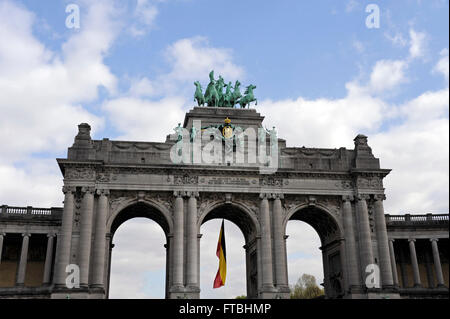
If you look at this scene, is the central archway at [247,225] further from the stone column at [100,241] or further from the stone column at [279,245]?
the stone column at [100,241]

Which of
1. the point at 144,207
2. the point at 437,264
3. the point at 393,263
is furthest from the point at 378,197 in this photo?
the point at 144,207

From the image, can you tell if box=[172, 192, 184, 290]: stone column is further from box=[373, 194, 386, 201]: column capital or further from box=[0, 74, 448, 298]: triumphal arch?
box=[373, 194, 386, 201]: column capital

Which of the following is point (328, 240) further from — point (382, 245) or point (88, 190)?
point (88, 190)

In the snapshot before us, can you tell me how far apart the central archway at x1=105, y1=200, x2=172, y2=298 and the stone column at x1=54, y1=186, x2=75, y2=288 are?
3842 mm

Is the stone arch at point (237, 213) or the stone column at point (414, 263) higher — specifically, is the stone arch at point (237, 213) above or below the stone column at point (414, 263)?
above

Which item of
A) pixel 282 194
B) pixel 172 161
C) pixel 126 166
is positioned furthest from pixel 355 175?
pixel 126 166

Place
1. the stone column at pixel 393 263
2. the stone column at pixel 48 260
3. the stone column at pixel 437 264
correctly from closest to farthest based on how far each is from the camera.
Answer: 1. the stone column at pixel 48 260
2. the stone column at pixel 393 263
3. the stone column at pixel 437 264

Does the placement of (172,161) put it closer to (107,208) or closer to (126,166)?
(126,166)

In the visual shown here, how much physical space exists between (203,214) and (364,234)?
16779mm

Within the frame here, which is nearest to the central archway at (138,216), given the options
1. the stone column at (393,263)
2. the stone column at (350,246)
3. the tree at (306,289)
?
the stone column at (350,246)

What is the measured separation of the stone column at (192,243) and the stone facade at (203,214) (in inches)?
3.9

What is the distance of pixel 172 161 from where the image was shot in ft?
173

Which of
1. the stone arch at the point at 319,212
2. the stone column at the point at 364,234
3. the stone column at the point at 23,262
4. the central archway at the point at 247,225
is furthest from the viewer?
the stone arch at the point at 319,212

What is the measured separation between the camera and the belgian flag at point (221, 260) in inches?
2074
